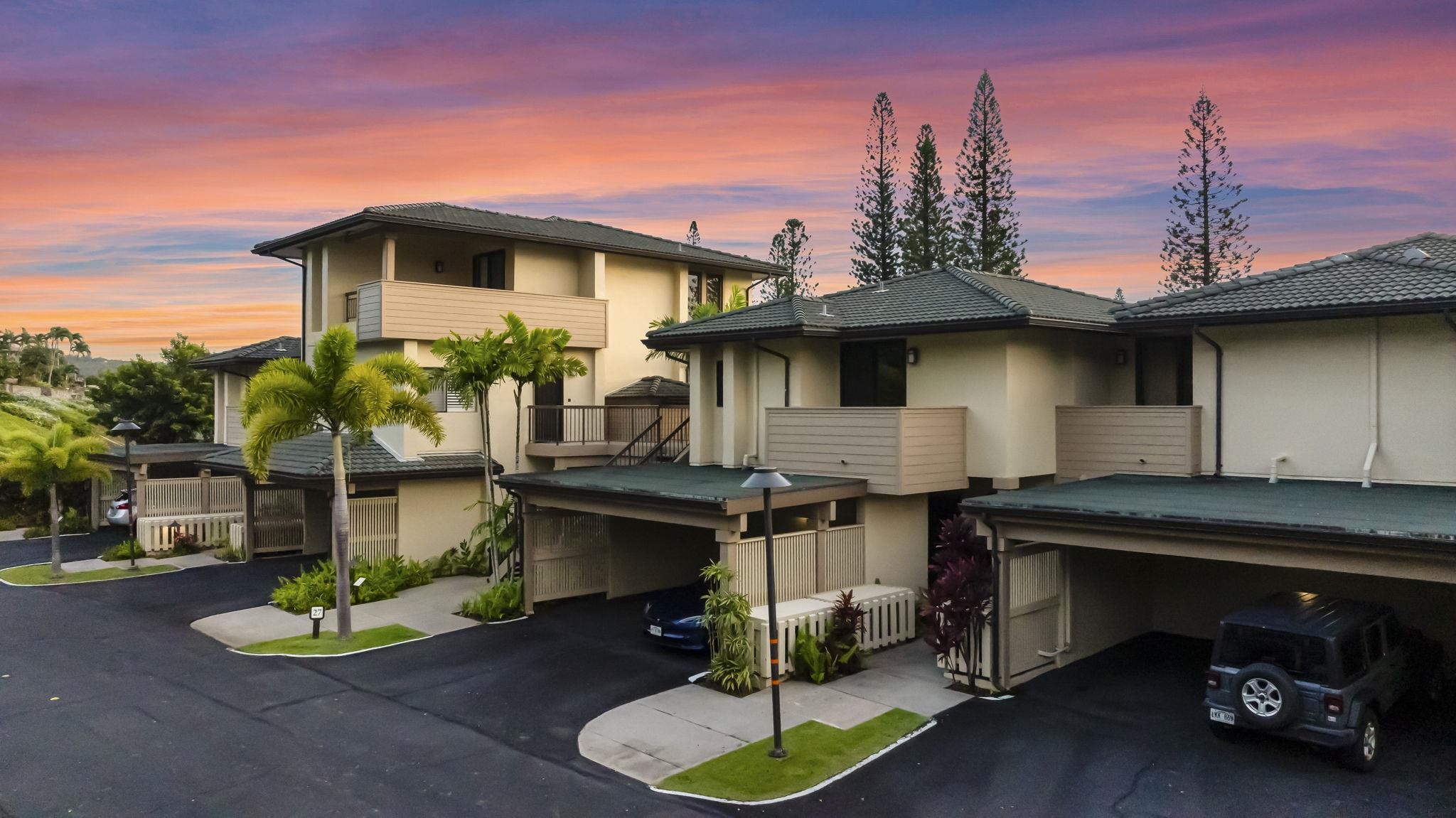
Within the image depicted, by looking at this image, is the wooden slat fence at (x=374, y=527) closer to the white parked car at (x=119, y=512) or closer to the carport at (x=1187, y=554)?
the white parked car at (x=119, y=512)

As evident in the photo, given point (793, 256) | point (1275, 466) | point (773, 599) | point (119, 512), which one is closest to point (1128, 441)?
point (1275, 466)

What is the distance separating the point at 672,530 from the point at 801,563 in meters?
6.12

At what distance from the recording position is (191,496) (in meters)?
28.2

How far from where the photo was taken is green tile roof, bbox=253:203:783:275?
2484cm

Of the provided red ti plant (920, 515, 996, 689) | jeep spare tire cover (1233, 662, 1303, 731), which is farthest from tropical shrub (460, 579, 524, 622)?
jeep spare tire cover (1233, 662, 1303, 731)

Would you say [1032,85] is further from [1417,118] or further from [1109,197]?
[1109,197]

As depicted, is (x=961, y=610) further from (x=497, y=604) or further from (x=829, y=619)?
(x=497, y=604)

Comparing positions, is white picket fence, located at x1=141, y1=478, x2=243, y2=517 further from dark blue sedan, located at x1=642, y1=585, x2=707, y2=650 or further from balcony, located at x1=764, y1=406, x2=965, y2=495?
balcony, located at x1=764, y1=406, x2=965, y2=495

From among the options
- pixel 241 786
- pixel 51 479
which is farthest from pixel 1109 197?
pixel 51 479

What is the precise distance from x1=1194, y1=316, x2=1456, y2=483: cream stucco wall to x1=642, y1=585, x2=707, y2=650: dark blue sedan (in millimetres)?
9753

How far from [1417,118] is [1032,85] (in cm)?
843

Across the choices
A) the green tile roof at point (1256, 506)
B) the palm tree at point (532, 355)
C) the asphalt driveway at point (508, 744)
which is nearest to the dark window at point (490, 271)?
the palm tree at point (532, 355)

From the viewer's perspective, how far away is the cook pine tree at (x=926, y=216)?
137ft

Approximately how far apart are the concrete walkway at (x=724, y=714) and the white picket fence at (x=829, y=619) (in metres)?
0.60
